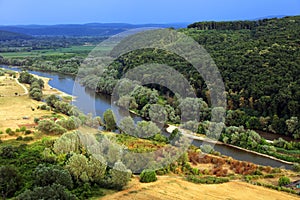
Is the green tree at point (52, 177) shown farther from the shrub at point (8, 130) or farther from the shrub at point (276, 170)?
the shrub at point (8, 130)

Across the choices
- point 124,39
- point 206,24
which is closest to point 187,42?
point 124,39

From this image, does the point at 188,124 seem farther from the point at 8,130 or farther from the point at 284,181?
the point at 8,130

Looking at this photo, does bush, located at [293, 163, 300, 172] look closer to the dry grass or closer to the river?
the river

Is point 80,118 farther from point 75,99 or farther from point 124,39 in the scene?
point 124,39

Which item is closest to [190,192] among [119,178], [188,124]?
[119,178]

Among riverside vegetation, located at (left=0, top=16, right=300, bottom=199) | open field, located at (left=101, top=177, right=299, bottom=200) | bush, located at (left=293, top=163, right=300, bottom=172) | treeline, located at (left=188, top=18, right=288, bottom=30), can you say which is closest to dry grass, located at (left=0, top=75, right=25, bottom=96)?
riverside vegetation, located at (left=0, top=16, right=300, bottom=199)

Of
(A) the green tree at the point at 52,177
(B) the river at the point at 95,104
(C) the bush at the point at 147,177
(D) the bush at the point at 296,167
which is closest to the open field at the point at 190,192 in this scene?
(C) the bush at the point at 147,177
